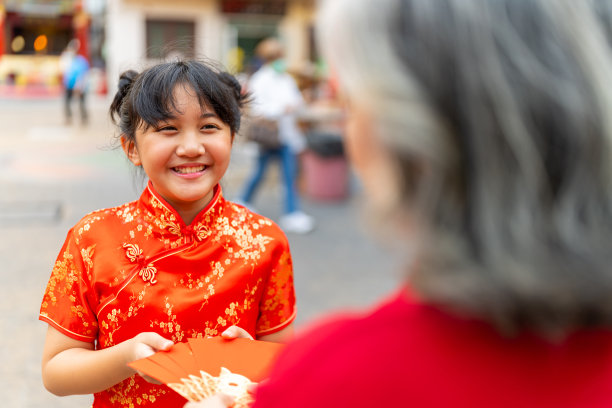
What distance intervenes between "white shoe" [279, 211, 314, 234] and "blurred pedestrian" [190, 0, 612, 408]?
5.50 metres

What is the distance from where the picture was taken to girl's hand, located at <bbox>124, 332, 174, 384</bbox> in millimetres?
1201

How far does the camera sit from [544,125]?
2.13 ft

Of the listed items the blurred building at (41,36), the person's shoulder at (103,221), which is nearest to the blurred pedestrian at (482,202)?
the person's shoulder at (103,221)

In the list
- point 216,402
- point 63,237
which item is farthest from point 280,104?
point 216,402

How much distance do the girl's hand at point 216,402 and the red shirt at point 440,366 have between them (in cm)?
25

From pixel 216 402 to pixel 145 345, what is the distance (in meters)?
0.32

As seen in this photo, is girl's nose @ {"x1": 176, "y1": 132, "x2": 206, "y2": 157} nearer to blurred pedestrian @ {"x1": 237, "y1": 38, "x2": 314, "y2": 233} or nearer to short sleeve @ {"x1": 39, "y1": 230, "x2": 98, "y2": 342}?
short sleeve @ {"x1": 39, "y1": 230, "x2": 98, "y2": 342}

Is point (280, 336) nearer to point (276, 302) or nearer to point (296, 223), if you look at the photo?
point (276, 302)

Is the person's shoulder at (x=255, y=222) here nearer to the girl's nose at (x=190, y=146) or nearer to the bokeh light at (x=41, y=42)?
the girl's nose at (x=190, y=146)

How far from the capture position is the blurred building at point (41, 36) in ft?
84.1

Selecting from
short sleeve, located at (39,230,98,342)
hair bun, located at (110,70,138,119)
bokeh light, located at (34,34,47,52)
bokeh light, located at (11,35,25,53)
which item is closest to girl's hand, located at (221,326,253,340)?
short sleeve, located at (39,230,98,342)

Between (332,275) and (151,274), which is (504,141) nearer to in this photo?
(151,274)

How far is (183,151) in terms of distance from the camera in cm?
145

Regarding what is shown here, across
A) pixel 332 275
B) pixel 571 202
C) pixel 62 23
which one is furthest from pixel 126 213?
pixel 62 23
